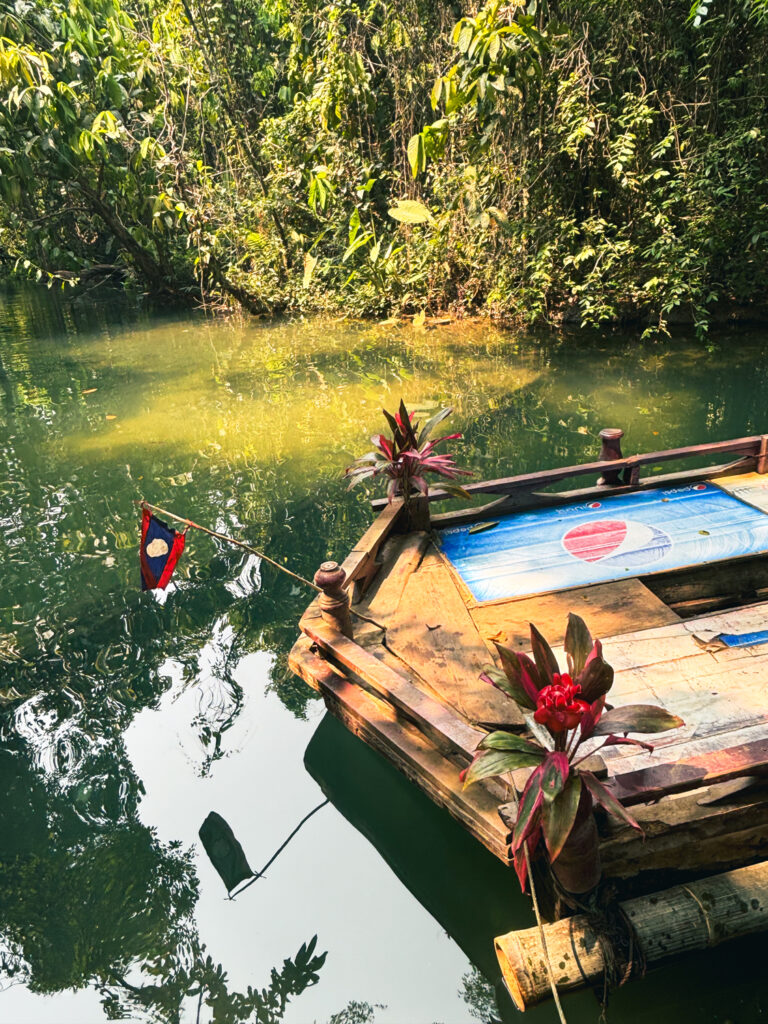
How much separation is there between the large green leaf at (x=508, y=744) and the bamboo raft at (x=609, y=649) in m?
0.19

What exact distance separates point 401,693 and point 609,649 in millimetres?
980

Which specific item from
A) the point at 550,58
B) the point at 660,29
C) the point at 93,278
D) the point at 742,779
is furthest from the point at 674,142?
the point at 93,278

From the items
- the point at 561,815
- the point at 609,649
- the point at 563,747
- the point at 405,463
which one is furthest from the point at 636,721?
the point at 405,463

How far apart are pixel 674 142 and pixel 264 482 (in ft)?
24.1

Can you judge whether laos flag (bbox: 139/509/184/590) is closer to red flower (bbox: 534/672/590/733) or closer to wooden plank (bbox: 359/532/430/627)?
→ wooden plank (bbox: 359/532/430/627)

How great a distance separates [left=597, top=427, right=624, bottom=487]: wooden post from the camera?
180 inches

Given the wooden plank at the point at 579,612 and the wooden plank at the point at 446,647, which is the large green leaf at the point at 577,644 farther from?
the wooden plank at the point at 579,612

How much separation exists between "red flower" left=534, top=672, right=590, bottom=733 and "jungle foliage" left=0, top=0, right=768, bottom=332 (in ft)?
23.3

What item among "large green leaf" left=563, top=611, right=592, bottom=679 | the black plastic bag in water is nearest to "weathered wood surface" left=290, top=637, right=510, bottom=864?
"large green leaf" left=563, top=611, right=592, bottom=679

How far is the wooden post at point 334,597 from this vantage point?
3.06m

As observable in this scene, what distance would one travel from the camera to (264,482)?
273 inches

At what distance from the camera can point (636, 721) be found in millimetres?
1982

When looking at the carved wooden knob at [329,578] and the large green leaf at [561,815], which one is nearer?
the large green leaf at [561,815]

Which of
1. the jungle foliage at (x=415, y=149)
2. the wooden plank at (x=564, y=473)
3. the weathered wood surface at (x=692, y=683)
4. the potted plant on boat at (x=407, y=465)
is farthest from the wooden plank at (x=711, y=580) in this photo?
the jungle foliage at (x=415, y=149)
